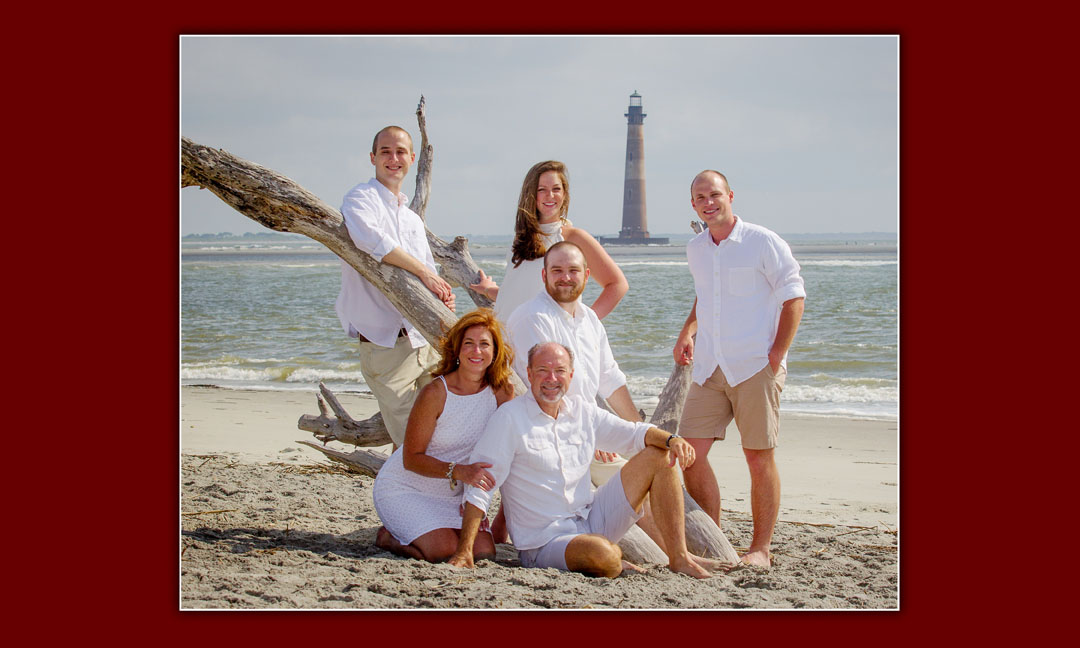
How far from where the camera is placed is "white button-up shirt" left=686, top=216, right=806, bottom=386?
12.3 ft

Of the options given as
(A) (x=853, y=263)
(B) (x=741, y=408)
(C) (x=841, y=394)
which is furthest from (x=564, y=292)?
(A) (x=853, y=263)

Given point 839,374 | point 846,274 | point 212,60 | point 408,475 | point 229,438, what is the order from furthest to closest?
point 846,274
point 839,374
point 229,438
point 212,60
point 408,475

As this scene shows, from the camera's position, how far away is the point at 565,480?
347 cm

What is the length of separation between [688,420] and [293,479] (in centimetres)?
269

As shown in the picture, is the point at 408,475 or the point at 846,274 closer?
the point at 408,475

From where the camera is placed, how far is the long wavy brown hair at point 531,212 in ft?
12.6

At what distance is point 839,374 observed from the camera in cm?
988

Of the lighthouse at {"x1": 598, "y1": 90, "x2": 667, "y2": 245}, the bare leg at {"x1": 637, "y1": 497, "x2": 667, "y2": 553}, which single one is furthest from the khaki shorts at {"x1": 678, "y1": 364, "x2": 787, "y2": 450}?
the lighthouse at {"x1": 598, "y1": 90, "x2": 667, "y2": 245}

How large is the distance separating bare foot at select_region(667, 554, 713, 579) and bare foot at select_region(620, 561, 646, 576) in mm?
132

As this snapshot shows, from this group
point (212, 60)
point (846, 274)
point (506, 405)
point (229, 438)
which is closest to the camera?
point (506, 405)

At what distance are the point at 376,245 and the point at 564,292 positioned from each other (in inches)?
42.8

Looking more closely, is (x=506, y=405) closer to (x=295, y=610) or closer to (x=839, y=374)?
(x=295, y=610)

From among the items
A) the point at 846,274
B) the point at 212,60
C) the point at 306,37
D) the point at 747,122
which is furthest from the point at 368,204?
the point at 846,274

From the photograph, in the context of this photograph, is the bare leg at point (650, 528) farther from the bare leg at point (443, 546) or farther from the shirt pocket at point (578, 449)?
the bare leg at point (443, 546)
